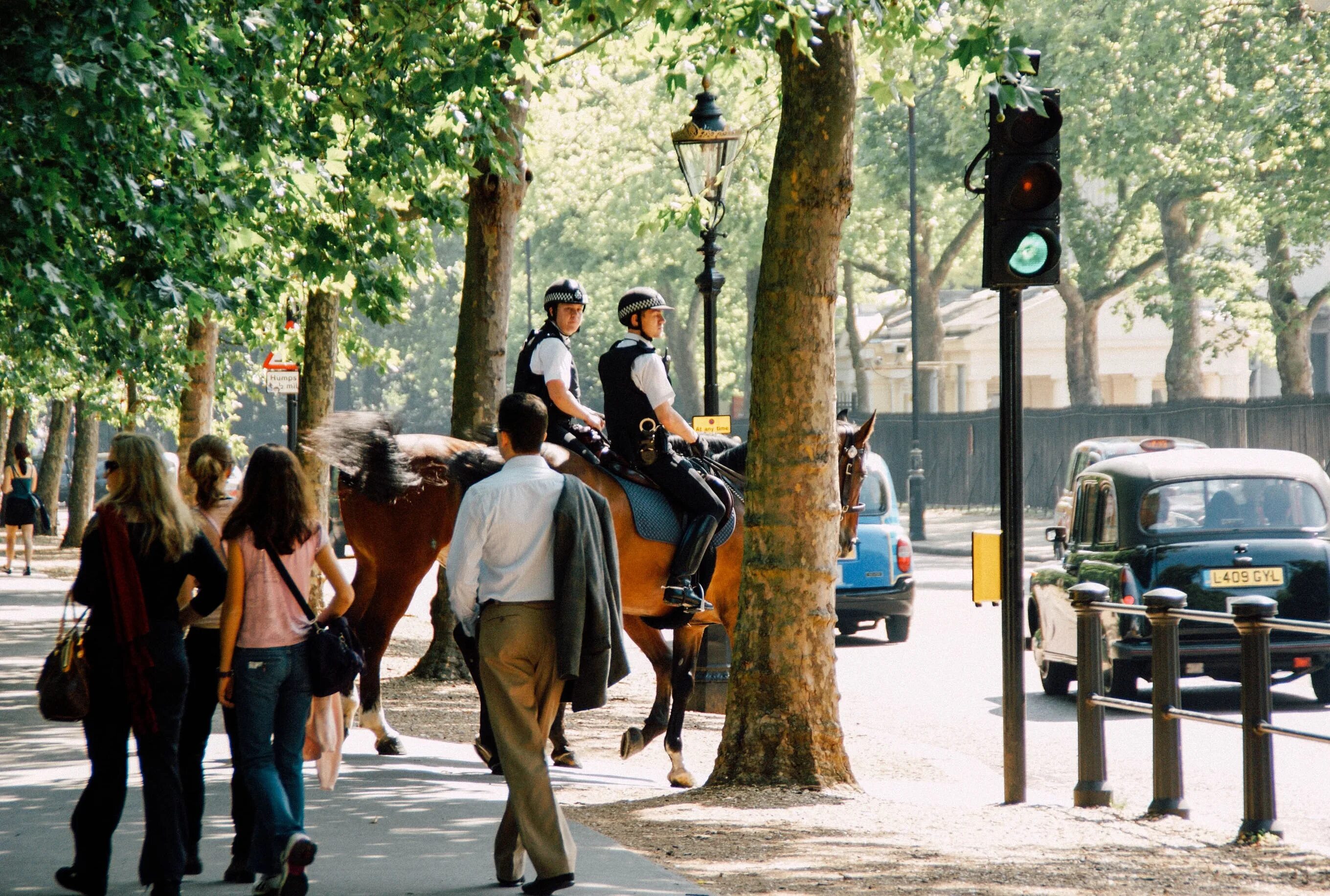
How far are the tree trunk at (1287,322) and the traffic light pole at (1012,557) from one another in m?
31.9

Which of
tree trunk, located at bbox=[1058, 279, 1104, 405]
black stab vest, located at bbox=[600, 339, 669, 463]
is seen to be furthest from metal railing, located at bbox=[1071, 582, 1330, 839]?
tree trunk, located at bbox=[1058, 279, 1104, 405]

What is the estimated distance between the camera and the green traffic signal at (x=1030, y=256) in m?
8.63

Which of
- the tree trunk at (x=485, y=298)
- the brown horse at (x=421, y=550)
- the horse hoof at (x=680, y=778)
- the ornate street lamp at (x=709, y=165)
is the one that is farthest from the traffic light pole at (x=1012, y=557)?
the tree trunk at (x=485, y=298)

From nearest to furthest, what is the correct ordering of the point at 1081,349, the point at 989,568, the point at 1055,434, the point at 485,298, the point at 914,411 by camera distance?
1. the point at 989,568
2. the point at 485,298
3. the point at 914,411
4. the point at 1055,434
5. the point at 1081,349

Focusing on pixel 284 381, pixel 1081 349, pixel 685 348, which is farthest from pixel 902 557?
pixel 685 348

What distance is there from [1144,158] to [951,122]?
19.9 feet

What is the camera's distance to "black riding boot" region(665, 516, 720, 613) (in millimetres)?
10164

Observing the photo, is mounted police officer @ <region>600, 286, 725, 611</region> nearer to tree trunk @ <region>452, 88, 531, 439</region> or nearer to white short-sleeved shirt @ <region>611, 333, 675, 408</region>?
white short-sleeved shirt @ <region>611, 333, 675, 408</region>

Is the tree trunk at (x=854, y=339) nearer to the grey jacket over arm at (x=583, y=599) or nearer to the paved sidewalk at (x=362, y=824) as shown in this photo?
the paved sidewalk at (x=362, y=824)

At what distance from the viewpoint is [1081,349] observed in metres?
47.3

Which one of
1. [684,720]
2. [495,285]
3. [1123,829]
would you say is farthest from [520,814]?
[495,285]

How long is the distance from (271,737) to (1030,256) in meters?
4.55

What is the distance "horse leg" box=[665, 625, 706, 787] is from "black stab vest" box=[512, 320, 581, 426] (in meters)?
1.55

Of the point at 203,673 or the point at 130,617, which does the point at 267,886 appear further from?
the point at 130,617
